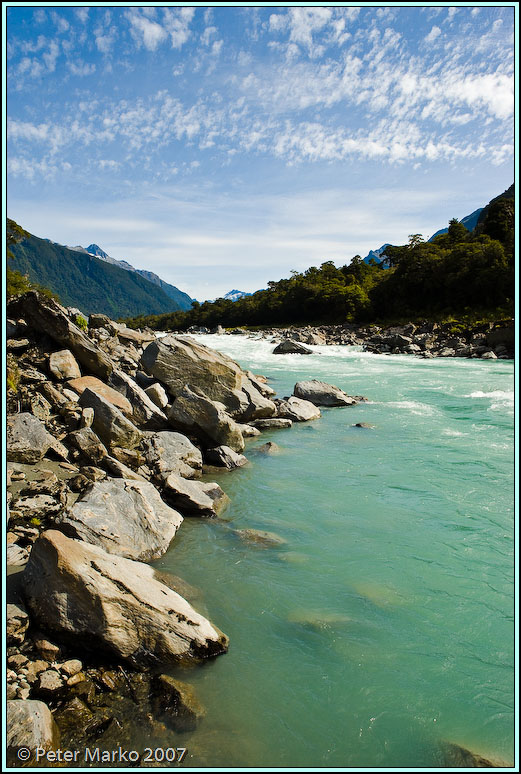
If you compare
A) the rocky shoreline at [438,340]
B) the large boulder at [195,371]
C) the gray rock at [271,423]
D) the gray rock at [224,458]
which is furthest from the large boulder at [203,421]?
the rocky shoreline at [438,340]

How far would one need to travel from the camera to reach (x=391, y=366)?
31.3 metres

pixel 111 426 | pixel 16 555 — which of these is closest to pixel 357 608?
pixel 16 555

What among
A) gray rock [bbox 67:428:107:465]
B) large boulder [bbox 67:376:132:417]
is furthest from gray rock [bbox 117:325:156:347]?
gray rock [bbox 67:428:107:465]

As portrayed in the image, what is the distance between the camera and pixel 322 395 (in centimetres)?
1803

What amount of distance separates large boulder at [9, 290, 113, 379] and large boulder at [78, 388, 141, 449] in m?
2.78

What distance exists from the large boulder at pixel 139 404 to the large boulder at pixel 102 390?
195 millimetres

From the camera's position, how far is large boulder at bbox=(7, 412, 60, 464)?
7414mm

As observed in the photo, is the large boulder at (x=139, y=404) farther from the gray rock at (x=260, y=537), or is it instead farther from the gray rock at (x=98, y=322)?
the gray rock at (x=98, y=322)

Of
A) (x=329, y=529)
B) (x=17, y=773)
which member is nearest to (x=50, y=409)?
(x=329, y=529)

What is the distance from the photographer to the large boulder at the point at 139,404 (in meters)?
11.0

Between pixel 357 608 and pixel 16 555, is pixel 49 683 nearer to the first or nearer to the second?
pixel 16 555

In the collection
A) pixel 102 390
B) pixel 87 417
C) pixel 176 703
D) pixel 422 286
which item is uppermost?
pixel 422 286

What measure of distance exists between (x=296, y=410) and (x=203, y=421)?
526 cm

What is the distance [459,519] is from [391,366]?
2473 cm
